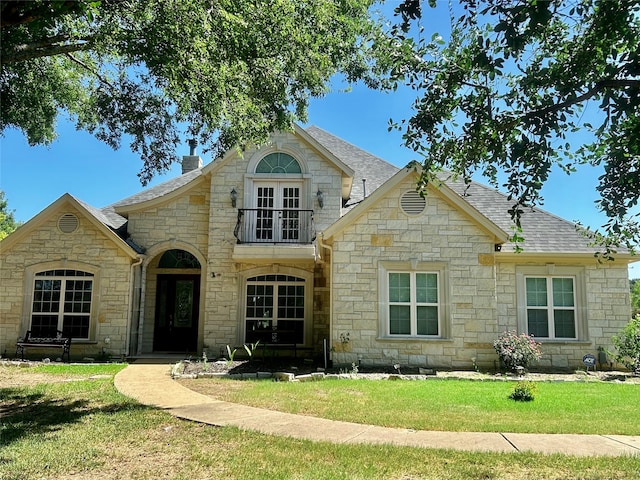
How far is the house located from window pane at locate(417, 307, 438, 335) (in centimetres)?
4

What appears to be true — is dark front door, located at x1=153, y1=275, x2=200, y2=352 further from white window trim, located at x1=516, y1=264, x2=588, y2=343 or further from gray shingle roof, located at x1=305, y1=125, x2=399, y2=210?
white window trim, located at x1=516, y1=264, x2=588, y2=343

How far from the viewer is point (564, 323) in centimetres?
1298

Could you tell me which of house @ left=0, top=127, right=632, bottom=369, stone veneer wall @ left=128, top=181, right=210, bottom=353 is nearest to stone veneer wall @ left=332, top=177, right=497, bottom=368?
house @ left=0, top=127, right=632, bottom=369

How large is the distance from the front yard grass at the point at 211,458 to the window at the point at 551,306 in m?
8.34

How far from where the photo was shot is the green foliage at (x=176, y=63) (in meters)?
6.62

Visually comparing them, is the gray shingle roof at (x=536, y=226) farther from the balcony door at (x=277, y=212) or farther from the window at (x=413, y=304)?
the balcony door at (x=277, y=212)

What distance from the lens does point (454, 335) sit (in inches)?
476

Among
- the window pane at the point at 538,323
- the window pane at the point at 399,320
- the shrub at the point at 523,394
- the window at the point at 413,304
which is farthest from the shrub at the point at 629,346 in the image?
the window pane at the point at 399,320

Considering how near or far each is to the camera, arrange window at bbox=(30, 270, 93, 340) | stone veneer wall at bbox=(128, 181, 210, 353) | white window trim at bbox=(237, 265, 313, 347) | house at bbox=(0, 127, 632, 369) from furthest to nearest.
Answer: stone veneer wall at bbox=(128, 181, 210, 353) → white window trim at bbox=(237, 265, 313, 347) → window at bbox=(30, 270, 93, 340) → house at bbox=(0, 127, 632, 369)

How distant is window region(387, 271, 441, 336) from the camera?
485 inches

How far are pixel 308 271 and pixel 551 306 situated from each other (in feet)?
24.3

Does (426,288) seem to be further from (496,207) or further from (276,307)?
(276,307)

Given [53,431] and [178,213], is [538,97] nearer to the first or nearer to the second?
[53,431]

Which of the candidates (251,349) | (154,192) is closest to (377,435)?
(251,349)
